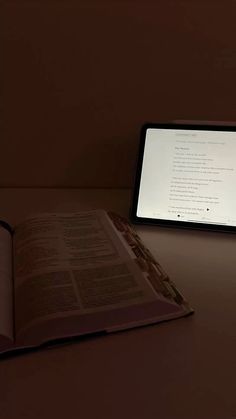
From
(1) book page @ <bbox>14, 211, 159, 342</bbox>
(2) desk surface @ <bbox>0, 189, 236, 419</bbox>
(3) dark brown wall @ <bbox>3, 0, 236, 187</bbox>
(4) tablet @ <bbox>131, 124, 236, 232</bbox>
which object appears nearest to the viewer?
(2) desk surface @ <bbox>0, 189, 236, 419</bbox>

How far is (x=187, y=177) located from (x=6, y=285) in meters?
0.38

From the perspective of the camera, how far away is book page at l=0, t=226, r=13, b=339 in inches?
17.8

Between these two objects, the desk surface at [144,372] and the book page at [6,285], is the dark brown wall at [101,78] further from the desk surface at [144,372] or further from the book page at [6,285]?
the desk surface at [144,372]

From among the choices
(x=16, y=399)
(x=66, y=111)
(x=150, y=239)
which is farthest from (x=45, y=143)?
(x=16, y=399)

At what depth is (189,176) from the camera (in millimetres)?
761

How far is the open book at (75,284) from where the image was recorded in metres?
0.45

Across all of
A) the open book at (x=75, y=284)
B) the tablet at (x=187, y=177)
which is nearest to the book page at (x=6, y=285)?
the open book at (x=75, y=284)

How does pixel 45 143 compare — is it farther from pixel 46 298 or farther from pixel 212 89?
pixel 46 298

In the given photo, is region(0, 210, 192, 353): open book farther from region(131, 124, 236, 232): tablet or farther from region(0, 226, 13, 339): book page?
region(131, 124, 236, 232): tablet

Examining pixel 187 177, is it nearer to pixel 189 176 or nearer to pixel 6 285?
pixel 189 176

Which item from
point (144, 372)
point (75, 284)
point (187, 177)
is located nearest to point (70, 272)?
point (75, 284)

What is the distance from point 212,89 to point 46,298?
0.65 metres

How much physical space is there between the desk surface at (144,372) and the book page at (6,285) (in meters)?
0.04

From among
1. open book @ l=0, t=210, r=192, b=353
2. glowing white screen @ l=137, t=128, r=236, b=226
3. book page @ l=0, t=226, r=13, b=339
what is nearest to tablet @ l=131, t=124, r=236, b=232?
glowing white screen @ l=137, t=128, r=236, b=226
